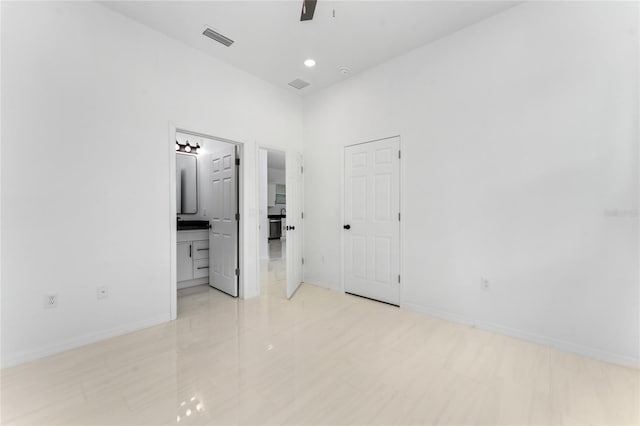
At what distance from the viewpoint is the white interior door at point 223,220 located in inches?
151

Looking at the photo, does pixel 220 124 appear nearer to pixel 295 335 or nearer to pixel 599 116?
pixel 295 335

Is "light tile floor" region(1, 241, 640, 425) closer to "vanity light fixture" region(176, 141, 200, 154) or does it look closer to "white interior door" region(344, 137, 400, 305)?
"white interior door" region(344, 137, 400, 305)

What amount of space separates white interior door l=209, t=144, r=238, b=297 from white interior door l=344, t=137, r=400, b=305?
1.58m

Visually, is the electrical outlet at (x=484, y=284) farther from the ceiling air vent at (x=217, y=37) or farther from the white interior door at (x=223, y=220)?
the ceiling air vent at (x=217, y=37)

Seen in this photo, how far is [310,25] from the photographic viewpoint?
2824 mm

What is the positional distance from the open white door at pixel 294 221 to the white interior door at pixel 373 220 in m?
0.76

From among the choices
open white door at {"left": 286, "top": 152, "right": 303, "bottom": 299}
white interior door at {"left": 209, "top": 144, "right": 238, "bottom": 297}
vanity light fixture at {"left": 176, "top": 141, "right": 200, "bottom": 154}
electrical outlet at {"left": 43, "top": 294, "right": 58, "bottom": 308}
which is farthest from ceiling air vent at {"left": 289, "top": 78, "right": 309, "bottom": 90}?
electrical outlet at {"left": 43, "top": 294, "right": 58, "bottom": 308}

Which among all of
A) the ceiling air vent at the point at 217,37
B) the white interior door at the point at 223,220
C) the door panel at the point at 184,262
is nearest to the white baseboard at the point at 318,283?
the white interior door at the point at 223,220

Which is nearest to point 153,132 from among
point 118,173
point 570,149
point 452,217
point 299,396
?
point 118,173

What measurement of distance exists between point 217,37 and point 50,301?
9.80 feet

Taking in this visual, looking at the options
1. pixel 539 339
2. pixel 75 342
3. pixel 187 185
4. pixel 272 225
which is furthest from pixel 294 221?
pixel 272 225

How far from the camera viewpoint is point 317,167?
14.5ft

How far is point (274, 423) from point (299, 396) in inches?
10.4

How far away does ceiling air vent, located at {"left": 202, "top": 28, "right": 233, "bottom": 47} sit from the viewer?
9.61 ft
